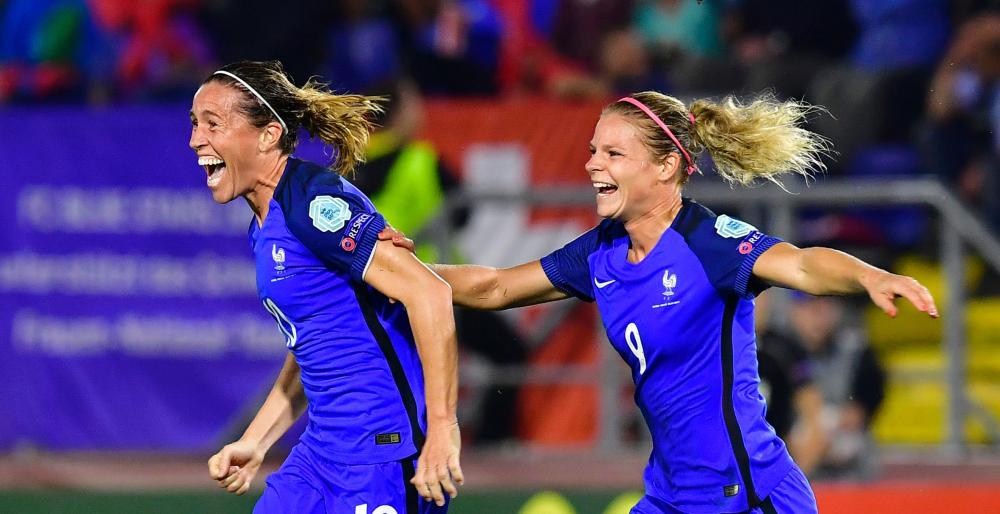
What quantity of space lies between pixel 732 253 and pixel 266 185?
1416 mm

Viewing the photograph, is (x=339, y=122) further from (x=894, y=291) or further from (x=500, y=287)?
(x=894, y=291)

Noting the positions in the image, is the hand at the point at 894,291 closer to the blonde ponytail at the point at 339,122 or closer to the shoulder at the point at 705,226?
the shoulder at the point at 705,226

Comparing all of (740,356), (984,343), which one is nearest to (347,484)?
(740,356)

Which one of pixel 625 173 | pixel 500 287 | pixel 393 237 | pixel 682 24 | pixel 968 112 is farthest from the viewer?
pixel 682 24

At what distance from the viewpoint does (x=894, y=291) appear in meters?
4.39

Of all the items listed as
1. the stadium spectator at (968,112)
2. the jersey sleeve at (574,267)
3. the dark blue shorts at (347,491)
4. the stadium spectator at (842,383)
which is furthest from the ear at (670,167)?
the stadium spectator at (968,112)

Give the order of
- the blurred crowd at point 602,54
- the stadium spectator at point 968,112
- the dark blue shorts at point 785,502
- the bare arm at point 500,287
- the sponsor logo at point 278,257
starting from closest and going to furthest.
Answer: the sponsor logo at point 278,257
the dark blue shorts at point 785,502
the bare arm at point 500,287
the stadium spectator at point 968,112
the blurred crowd at point 602,54

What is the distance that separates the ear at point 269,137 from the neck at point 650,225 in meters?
1.10

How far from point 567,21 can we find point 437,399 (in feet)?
21.9

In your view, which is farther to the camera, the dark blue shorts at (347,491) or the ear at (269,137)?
the ear at (269,137)

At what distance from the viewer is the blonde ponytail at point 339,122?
521 cm

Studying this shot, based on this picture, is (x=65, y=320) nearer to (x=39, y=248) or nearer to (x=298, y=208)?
(x=39, y=248)

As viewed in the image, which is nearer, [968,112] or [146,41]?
[968,112]

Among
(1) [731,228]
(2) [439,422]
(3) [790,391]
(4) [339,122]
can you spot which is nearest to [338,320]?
(2) [439,422]
